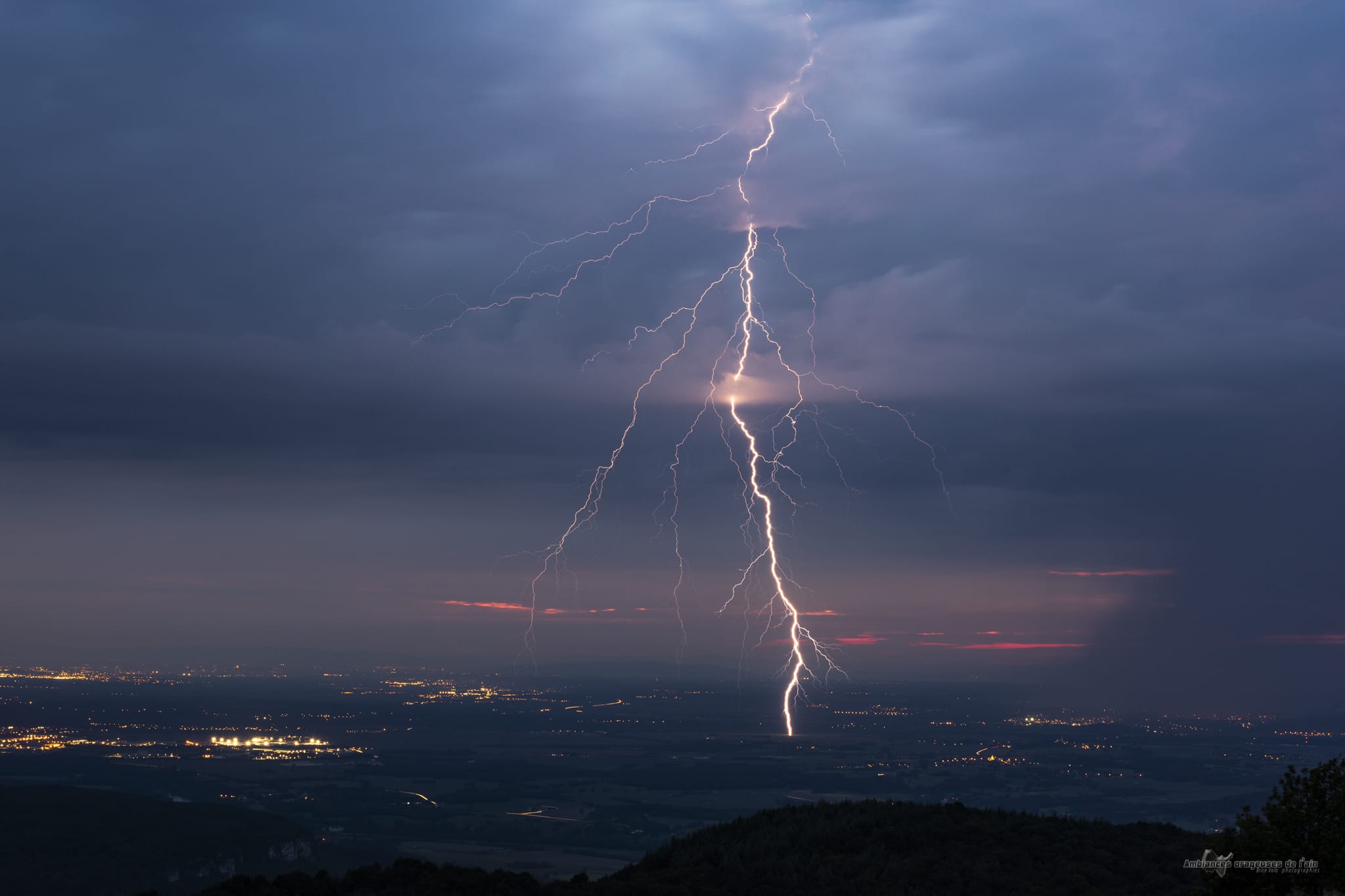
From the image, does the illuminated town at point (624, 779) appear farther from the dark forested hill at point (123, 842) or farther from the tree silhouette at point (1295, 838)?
the tree silhouette at point (1295, 838)

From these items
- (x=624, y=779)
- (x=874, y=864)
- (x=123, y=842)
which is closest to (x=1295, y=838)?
(x=874, y=864)

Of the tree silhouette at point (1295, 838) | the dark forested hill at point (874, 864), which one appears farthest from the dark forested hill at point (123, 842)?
the tree silhouette at point (1295, 838)

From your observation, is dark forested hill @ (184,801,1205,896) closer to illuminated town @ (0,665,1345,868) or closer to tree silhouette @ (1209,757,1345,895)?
tree silhouette @ (1209,757,1345,895)

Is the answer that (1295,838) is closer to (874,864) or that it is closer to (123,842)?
(874,864)

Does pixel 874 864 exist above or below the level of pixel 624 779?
above

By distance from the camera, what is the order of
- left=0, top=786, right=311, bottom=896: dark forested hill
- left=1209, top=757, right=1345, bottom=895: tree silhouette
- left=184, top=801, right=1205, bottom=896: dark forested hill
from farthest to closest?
left=0, top=786, right=311, bottom=896: dark forested hill < left=184, top=801, right=1205, bottom=896: dark forested hill < left=1209, top=757, right=1345, bottom=895: tree silhouette

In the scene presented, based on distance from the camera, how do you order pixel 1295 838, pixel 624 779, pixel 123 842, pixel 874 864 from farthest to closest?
pixel 624 779 → pixel 123 842 → pixel 874 864 → pixel 1295 838

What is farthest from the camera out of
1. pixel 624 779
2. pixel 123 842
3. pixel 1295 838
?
pixel 624 779

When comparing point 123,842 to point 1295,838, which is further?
point 123,842

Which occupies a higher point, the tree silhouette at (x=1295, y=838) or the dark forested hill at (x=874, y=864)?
the tree silhouette at (x=1295, y=838)

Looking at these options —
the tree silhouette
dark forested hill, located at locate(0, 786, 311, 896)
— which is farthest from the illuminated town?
the tree silhouette
